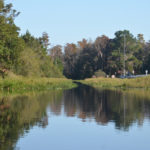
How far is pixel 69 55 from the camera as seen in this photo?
145000 millimetres

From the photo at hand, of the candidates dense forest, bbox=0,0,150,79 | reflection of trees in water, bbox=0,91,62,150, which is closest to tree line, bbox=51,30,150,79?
dense forest, bbox=0,0,150,79

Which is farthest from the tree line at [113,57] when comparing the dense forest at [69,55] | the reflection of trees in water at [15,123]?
the reflection of trees in water at [15,123]

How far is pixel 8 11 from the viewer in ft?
156

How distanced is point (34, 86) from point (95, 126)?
3263cm

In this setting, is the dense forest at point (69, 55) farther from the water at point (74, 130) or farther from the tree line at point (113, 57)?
the water at point (74, 130)

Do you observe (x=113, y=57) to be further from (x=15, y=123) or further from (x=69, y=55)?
(x=15, y=123)

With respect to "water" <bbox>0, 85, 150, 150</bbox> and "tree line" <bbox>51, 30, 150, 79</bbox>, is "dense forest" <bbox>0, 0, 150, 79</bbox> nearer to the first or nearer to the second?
"tree line" <bbox>51, 30, 150, 79</bbox>

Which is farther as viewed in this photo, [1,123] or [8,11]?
[8,11]

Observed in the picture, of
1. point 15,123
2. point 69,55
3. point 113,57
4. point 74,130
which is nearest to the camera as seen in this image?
point 74,130

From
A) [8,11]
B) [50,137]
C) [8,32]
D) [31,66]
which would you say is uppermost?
[8,11]

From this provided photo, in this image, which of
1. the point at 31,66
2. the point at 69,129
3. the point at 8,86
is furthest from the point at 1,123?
the point at 31,66

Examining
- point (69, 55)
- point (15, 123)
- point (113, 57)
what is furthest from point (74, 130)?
point (69, 55)

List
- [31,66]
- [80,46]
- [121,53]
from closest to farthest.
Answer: [31,66] < [121,53] < [80,46]

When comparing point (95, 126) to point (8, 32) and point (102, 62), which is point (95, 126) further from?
point (102, 62)
